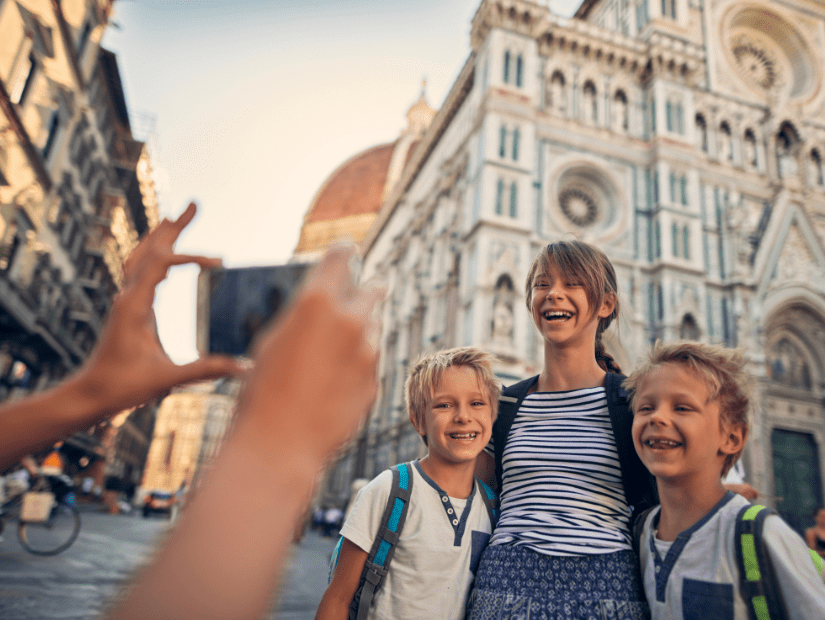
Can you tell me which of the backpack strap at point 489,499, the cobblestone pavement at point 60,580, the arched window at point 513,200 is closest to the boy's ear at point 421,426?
the backpack strap at point 489,499

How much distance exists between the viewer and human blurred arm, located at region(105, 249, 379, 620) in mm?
567

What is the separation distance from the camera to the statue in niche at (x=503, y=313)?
14227mm

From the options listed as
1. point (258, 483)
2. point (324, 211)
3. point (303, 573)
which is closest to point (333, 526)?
point (303, 573)

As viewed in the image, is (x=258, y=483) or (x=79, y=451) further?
(x=79, y=451)

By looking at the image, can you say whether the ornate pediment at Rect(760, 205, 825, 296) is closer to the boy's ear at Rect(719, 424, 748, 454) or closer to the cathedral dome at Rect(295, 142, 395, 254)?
the boy's ear at Rect(719, 424, 748, 454)

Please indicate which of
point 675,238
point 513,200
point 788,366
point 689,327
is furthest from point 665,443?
point 788,366

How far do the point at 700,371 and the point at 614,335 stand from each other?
0.75 meters

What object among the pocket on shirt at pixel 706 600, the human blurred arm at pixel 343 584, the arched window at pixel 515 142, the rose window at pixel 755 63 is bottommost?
the human blurred arm at pixel 343 584

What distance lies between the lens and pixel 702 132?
1897 cm

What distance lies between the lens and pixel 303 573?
8.50 metres

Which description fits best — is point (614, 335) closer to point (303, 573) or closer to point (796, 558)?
point (796, 558)

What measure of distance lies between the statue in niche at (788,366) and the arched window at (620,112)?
8638mm

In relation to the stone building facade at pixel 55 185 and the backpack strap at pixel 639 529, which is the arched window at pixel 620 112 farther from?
the backpack strap at pixel 639 529

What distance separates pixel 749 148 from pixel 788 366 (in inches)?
306
